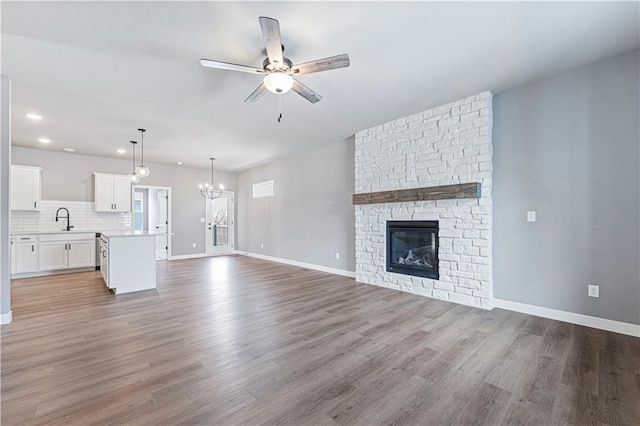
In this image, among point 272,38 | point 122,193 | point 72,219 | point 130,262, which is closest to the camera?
point 272,38

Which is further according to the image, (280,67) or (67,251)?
(67,251)

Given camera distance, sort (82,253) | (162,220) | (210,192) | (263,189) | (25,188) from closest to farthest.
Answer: (25,188) → (82,253) → (263,189) → (162,220) → (210,192)

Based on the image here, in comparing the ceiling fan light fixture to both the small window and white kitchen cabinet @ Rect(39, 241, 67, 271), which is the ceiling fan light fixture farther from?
white kitchen cabinet @ Rect(39, 241, 67, 271)

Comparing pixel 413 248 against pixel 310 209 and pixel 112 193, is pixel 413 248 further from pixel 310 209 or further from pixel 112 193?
pixel 112 193

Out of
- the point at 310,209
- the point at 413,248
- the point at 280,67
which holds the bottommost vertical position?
the point at 413,248

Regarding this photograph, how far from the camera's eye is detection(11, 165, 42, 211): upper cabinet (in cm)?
570

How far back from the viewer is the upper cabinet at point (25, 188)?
225 inches

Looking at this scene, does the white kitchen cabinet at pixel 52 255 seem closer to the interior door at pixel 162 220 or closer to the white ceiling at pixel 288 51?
the interior door at pixel 162 220

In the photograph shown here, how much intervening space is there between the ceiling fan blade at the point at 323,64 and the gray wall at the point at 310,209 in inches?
129

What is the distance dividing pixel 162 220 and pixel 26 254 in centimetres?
328

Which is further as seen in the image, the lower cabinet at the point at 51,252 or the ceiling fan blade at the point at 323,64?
the lower cabinet at the point at 51,252

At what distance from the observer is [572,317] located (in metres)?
3.10

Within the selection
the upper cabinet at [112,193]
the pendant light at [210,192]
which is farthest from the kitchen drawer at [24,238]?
the pendant light at [210,192]

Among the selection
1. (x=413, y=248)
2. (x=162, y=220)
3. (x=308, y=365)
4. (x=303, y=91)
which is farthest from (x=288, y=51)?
(x=162, y=220)
